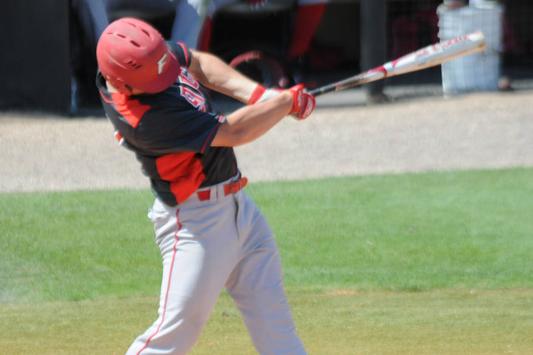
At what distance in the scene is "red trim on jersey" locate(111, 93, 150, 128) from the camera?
3680 millimetres

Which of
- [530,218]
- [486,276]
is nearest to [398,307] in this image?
[486,276]

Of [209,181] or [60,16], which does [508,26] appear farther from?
[209,181]

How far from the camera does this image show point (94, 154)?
10.0 meters

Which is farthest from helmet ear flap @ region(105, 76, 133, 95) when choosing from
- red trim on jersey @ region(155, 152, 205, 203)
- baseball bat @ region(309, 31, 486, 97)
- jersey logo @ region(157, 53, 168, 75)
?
baseball bat @ region(309, 31, 486, 97)

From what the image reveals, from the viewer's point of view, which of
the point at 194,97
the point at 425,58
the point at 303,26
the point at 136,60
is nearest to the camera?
the point at 136,60

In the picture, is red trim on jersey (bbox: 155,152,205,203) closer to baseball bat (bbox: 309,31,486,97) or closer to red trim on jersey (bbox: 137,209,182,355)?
red trim on jersey (bbox: 137,209,182,355)

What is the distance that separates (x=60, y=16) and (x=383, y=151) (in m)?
3.92

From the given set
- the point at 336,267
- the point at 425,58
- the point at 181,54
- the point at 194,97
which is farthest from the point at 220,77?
the point at 336,267

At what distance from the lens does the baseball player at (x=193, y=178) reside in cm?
366

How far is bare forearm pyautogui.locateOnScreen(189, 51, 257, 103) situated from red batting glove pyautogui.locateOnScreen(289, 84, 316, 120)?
0.62 ft

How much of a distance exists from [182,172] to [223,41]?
10559 mm

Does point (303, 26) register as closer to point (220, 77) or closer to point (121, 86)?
point (220, 77)

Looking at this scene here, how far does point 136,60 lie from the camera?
359 centimetres

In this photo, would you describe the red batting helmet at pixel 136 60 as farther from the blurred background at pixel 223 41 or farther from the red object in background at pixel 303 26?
the red object in background at pixel 303 26
